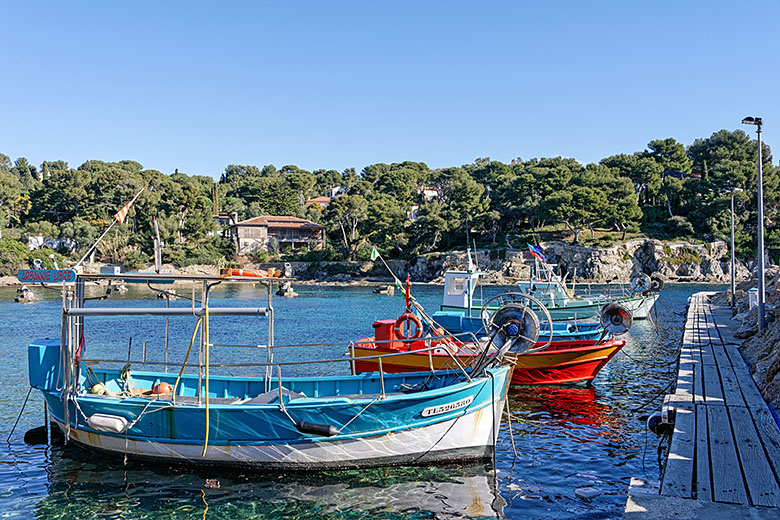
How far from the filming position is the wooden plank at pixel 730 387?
1190 centimetres

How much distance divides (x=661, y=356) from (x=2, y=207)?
3881 inches

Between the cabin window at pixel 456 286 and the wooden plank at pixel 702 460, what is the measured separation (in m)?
16.0

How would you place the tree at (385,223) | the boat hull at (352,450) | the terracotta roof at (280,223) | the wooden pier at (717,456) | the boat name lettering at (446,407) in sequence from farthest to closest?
the terracotta roof at (280,223), the tree at (385,223), the boat name lettering at (446,407), the boat hull at (352,450), the wooden pier at (717,456)

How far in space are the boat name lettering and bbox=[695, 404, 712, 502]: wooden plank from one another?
4.01 m

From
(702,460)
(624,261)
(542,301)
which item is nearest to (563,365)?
(702,460)

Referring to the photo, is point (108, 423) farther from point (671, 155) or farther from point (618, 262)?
point (671, 155)

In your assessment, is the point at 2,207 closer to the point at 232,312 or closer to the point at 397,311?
the point at 397,311

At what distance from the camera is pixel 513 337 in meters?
12.4

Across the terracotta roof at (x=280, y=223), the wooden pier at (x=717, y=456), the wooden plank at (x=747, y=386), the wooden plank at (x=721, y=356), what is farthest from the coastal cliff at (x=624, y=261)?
the wooden pier at (x=717, y=456)

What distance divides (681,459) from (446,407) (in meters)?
4.26

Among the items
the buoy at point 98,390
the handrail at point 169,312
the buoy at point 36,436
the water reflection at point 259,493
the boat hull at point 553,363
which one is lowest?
the water reflection at point 259,493

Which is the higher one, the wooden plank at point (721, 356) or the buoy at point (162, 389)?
the buoy at point (162, 389)

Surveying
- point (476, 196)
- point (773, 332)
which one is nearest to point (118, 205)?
point (476, 196)

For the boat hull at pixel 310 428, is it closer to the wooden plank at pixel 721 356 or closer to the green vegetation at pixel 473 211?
the wooden plank at pixel 721 356
